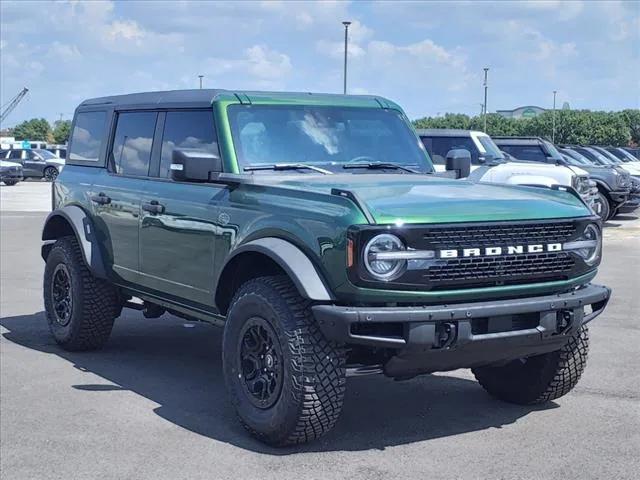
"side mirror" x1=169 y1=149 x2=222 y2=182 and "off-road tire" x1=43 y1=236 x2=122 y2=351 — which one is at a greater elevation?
"side mirror" x1=169 y1=149 x2=222 y2=182

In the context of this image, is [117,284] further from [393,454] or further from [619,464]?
[619,464]

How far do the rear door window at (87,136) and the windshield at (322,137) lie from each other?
6.67ft

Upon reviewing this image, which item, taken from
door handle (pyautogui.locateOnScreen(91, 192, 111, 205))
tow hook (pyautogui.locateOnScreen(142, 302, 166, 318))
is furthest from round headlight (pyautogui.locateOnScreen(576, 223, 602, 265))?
door handle (pyautogui.locateOnScreen(91, 192, 111, 205))

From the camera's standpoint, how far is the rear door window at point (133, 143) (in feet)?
23.2

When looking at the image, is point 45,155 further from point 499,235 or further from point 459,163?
point 499,235

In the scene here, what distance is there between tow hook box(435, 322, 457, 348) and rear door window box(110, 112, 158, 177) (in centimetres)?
306

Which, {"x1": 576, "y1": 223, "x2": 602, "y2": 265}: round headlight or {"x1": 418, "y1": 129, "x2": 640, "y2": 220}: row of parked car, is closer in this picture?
{"x1": 576, "y1": 223, "x2": 602, "y2": 265}: round headlight

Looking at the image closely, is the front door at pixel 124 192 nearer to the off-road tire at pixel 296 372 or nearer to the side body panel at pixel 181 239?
the side body panel at pixel 181 239

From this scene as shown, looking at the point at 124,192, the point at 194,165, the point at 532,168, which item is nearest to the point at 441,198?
the point at 194,165

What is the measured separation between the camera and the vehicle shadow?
5.50 metres

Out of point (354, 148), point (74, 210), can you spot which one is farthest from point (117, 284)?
point (354, 148)

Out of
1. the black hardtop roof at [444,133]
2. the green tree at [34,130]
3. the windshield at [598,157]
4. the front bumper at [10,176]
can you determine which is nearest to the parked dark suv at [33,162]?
the front bumper at [10,176]

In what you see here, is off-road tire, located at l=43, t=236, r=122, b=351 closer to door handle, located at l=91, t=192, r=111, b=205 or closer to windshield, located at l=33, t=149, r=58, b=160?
door handle, located at l=91, t=192, r=111, b=205

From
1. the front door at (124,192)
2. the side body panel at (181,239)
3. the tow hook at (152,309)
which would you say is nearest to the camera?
the side body panel at (181,239)
